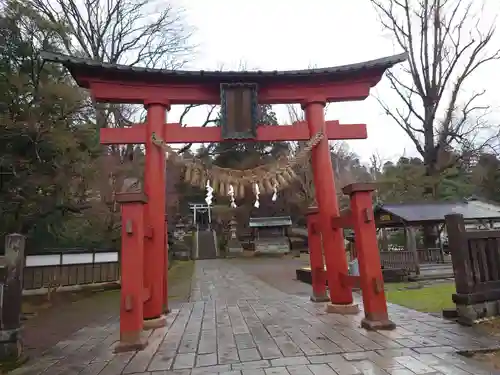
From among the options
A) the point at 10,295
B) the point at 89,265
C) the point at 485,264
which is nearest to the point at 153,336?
the point at 10,295

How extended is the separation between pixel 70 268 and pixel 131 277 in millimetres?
7008

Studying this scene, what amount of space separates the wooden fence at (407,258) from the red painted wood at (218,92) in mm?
8335

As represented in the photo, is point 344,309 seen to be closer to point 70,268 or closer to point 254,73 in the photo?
point 254,73

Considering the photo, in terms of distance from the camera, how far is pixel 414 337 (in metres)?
4.04

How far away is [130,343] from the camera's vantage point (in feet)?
13.6

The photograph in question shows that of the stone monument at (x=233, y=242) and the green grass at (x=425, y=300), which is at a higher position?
the stone monument at (x=233, y=242)

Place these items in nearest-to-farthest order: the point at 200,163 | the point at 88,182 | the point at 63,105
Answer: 1. the point at 200,163
2. the point at 63,105
3. the point at 88,182

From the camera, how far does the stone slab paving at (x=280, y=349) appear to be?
126 inches

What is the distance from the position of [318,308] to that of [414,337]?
234 centimetres

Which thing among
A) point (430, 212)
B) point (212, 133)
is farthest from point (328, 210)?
point (430, 212)

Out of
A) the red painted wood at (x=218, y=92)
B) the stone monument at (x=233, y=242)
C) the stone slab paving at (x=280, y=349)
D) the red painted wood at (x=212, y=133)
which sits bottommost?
the stone slab paving at (x=280, y=349)

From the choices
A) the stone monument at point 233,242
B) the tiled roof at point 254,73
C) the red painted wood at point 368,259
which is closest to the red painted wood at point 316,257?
the red painted wood at point 368,259

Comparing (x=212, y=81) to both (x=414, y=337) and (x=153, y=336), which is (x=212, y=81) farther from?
(x=414, y=337)

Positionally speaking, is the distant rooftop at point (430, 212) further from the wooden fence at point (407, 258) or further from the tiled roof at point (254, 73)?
the tiled roof at point (254, 73)
